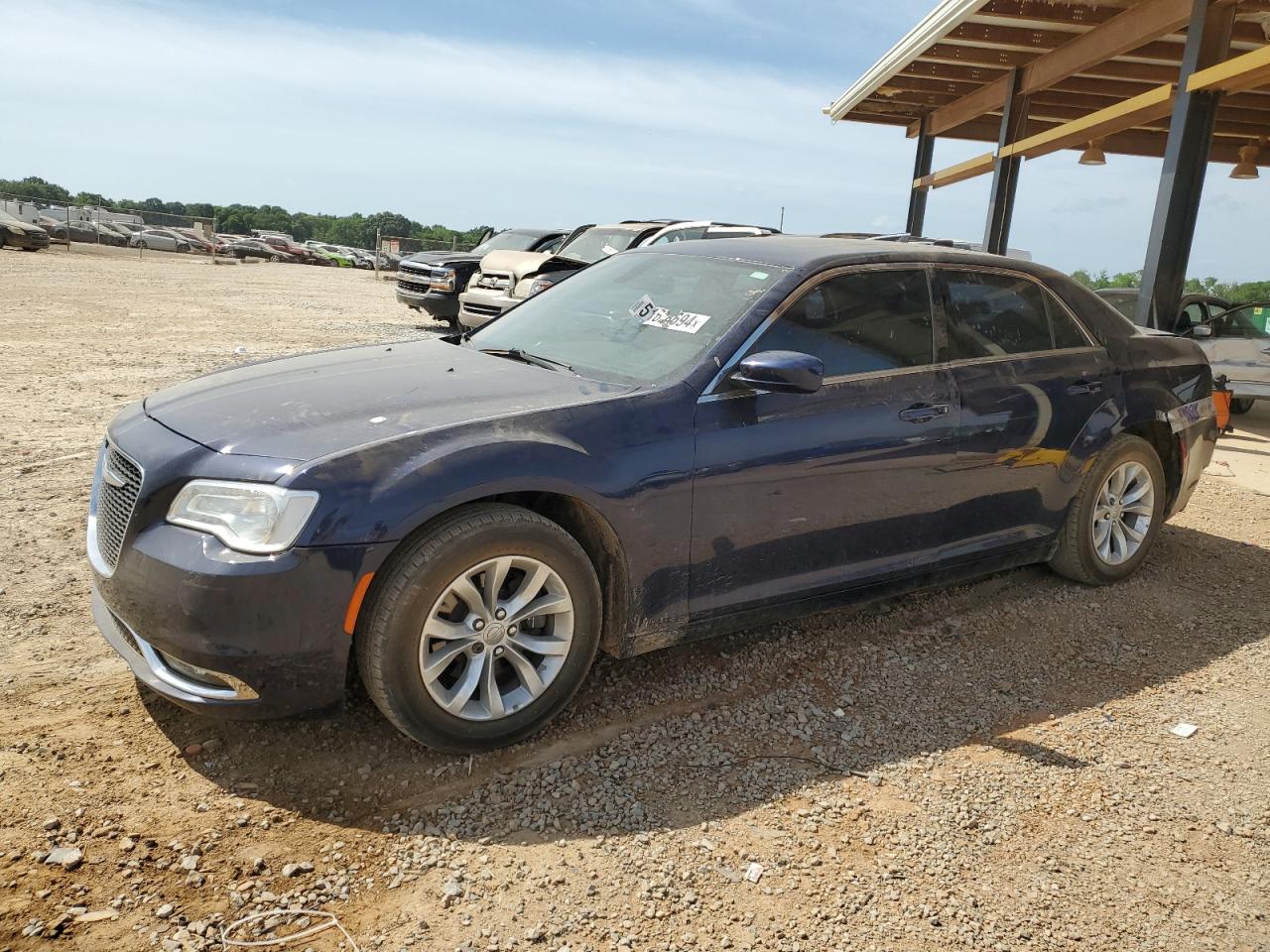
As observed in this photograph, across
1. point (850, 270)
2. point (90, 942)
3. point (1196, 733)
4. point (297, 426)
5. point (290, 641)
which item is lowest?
point (90, 942)

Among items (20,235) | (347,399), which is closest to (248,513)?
(347,399)

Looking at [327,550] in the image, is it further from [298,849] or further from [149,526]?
[298,849]

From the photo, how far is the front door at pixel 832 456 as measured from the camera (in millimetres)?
3445

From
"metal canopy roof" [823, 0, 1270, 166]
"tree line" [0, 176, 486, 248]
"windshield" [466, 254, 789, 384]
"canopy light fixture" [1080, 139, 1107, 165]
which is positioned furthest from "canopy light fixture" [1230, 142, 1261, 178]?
"tree line" [0, 176, 486, 248]

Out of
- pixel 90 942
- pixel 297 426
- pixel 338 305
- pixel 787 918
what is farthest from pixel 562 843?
pixel 338 305

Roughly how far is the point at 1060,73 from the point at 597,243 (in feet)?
21.3

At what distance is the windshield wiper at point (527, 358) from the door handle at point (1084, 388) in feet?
8.20

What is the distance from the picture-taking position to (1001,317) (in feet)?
14.6

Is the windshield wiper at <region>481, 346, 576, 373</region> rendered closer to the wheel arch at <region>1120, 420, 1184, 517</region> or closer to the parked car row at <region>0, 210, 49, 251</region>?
the wheel arch at <region>1120, 420, 1184, 517</region>

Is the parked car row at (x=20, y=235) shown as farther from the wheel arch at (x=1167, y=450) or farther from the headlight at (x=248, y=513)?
the wheel arch at (x=1167, y=450)

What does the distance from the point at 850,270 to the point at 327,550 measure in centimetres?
242

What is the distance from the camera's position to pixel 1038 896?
2.64 meters

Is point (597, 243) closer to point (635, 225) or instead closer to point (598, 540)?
point (635, 225)

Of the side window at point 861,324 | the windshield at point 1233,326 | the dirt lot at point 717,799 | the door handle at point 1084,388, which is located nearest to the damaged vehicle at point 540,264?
the windshield at point 1233,326
